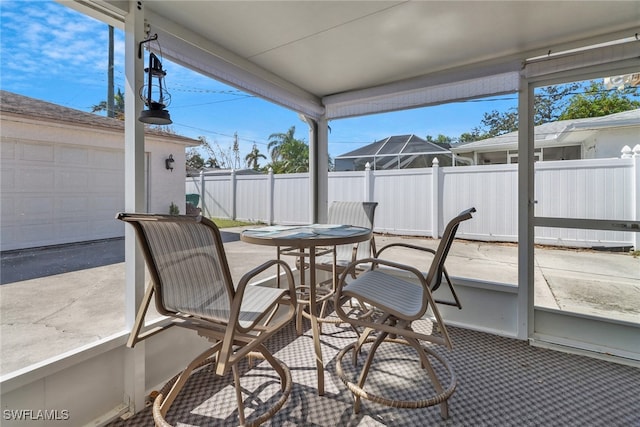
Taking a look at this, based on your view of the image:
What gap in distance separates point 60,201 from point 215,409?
1.48 metres

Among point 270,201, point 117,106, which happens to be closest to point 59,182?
point 117,106

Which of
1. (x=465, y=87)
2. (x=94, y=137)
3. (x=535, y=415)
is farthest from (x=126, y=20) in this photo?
(x=535, y=415)

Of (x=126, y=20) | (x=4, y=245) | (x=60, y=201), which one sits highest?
(x=126, y=20)

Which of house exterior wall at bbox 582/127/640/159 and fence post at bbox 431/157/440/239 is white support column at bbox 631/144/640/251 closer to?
house exterior wall at bbox 582/127/640/159

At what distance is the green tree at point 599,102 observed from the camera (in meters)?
2.31

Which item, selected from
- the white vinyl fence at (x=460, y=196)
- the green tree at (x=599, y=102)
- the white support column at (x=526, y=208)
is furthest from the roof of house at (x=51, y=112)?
the green tree at (x=599, y=102)

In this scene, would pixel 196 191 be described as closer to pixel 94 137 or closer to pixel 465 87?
pixel 94 137

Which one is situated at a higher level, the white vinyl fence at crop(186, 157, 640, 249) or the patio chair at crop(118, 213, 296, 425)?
the white vinyl fence at crop(186, 157, 640, 249)

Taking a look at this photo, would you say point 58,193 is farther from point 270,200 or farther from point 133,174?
point 270,200

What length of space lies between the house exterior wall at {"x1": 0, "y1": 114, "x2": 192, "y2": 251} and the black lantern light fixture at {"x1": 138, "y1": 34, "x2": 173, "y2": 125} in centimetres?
30

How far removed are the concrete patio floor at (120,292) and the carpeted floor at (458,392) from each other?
51cm

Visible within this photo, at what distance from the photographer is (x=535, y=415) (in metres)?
1.65

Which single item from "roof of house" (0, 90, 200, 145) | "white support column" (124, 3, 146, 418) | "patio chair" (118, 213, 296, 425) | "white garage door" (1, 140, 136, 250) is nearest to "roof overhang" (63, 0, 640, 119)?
"white support column" (124, 3, 146, 418)

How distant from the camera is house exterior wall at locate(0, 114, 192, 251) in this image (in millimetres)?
1493
